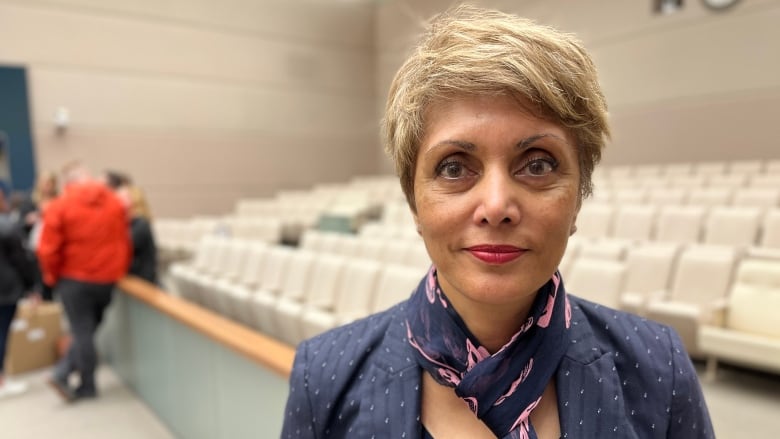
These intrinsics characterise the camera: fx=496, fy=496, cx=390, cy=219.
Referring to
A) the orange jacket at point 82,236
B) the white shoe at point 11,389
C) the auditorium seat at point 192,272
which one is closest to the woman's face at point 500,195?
the orange jacket at point 82,236

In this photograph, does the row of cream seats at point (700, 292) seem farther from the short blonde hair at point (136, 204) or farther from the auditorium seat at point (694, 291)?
the short blonde hair at point (136, 204)

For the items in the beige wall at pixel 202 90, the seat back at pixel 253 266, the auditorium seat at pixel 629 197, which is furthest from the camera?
the beige wall at pixel 202 90

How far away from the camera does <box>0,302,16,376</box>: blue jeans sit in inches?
90.1

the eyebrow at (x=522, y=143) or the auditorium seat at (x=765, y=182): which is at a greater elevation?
the eyebrow at (x=522, y=143)

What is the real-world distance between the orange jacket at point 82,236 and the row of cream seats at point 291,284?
68cm

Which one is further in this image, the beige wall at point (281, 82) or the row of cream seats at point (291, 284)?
the beige wall at point (281, 82)

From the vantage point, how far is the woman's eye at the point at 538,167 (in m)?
0.41

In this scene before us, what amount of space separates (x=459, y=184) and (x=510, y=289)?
0.10 meters

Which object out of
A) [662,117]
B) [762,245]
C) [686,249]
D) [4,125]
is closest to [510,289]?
[686,249]

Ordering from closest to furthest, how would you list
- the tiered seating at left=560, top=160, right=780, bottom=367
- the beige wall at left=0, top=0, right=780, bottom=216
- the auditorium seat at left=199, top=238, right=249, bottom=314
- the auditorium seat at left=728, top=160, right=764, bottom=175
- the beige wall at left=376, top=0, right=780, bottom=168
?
the tiered seating at left=560, top=160, right=780, bottom=367 < the auditorium seat at left=199, top=238, right=249, bottom=314 < the auditorium seat at left=728, top=160, right=764, bottom=175 < the beige wall at left=376, top=0, right=780, bottom=168 < the beige wall at left=0, top=0, right=780, bottom=216

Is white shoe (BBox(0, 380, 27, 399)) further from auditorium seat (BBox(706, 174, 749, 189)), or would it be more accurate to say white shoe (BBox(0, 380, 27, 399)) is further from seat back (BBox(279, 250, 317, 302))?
auditorium seat (BBox(706, 174, 749, 189))

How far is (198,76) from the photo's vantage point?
20.7 feet

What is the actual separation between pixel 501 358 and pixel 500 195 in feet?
0.46

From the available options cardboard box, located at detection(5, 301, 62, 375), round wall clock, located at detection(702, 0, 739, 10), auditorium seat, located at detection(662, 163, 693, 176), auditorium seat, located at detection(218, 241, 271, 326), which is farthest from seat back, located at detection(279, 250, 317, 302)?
round wall clock, located at detection(702, 0, 739, 10)
